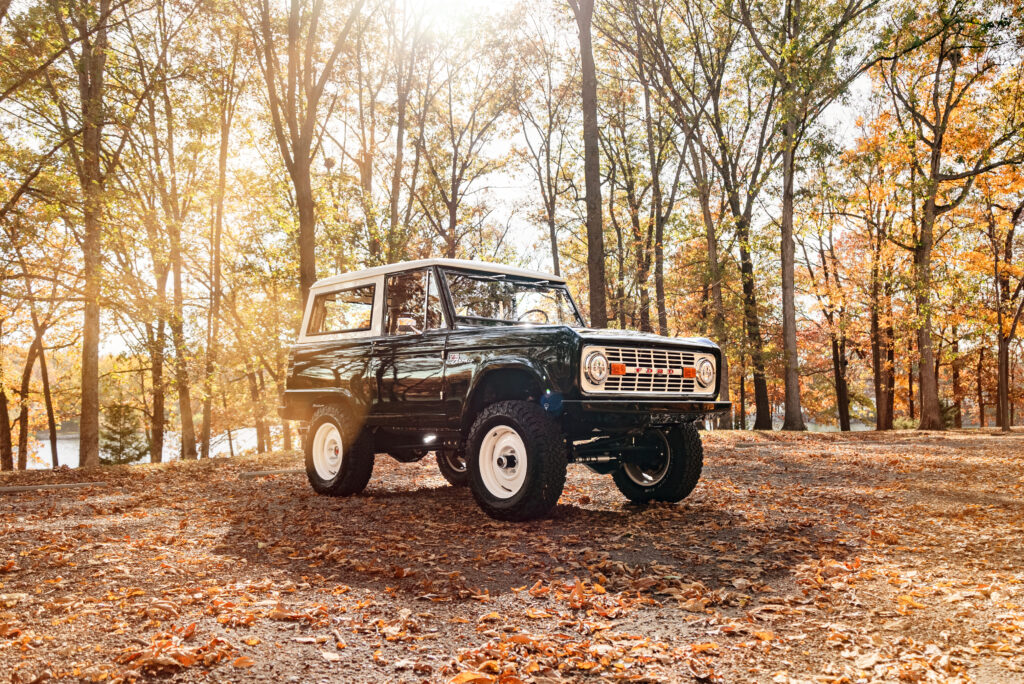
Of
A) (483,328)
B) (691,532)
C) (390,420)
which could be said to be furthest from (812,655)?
(390,420)

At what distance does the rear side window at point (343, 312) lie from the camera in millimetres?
7902

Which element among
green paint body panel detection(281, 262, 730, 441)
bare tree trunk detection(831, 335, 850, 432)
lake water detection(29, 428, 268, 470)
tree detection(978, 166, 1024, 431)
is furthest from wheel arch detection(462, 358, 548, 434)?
bare tree trunk detection(831, 335, 850, 432)

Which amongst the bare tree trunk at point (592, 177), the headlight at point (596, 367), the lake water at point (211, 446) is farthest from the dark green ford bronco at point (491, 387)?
the lake water at point (211, 446)

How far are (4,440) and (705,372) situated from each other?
26.4 m

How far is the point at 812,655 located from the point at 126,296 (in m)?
13.8

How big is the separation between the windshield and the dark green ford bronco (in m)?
0.01

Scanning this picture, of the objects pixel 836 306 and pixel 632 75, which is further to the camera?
pixel 836 306

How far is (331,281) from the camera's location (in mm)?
8469

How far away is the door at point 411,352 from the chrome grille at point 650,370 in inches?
72.0

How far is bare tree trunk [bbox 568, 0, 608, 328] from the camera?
46.6 ft

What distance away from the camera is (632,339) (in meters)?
6.07

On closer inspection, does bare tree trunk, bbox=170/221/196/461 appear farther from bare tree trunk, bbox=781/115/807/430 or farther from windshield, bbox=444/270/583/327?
bare tree trunk, bbox=781/115/807/430

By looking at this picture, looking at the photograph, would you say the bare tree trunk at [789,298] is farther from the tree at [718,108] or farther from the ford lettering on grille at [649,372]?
the ford lettering on grille at [649,372]

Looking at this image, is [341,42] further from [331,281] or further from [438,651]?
[438,651]
